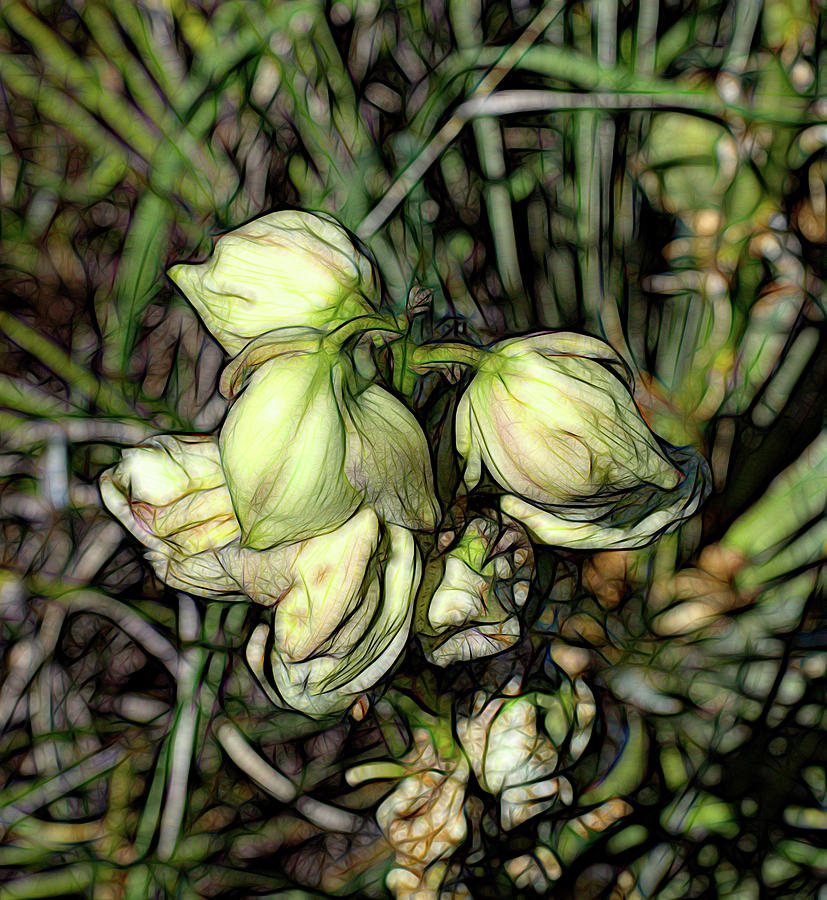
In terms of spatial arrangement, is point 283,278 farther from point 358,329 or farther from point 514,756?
point 514,756

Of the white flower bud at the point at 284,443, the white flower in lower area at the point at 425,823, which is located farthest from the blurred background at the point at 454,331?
the white flower bud at the point at 284,443

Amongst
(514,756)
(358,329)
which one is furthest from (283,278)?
(514,756)

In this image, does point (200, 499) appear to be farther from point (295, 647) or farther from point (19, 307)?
point (19, 307)

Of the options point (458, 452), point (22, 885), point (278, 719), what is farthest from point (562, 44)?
point (22, 885)

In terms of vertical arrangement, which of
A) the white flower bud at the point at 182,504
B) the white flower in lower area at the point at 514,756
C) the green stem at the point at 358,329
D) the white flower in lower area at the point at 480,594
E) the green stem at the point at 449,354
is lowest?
the white flower in lower area at the point at 514,756

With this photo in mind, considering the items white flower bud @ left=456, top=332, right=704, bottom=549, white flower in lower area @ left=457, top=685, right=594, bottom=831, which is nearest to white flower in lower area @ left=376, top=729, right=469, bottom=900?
white flower in lower area @ left=457, top=685, right=594, bottom=831

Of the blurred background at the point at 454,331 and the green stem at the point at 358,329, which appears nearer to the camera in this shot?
the green stem at the point at 358,329

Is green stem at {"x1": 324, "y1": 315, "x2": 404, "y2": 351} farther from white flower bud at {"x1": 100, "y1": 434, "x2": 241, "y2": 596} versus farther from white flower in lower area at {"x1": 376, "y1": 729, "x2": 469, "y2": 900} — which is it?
white flower in lower area at {"x1": 376, "y1": 729, "x2": 469, "y2": 900}

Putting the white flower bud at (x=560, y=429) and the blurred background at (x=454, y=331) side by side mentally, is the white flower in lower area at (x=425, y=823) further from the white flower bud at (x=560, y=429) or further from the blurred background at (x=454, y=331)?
the white flower bud at (x=560, y=429)
